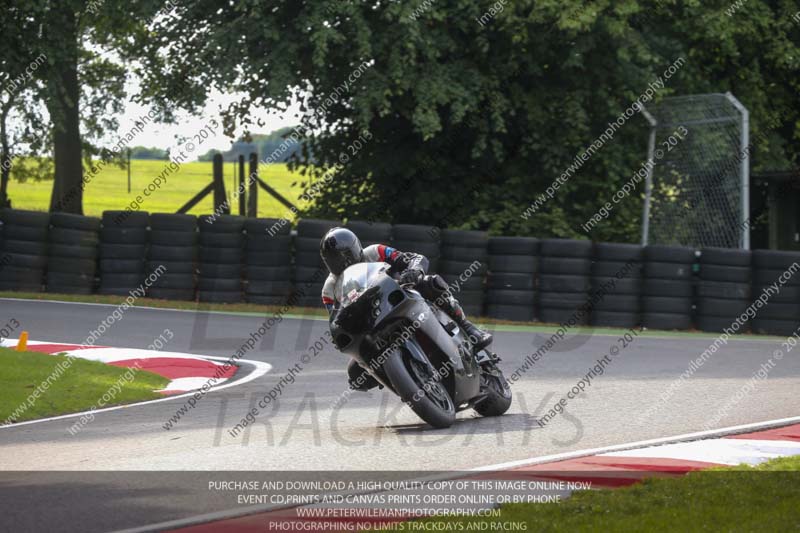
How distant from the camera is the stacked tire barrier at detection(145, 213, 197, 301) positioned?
19.0m

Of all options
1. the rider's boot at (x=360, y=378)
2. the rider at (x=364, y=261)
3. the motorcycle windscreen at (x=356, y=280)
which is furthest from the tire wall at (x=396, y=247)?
the motorcycle windscreen at (x=356, y=280)

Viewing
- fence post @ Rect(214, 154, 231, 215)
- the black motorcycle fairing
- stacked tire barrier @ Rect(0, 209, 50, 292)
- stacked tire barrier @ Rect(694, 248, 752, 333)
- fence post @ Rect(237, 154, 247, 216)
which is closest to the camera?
the black motorcycle fairing

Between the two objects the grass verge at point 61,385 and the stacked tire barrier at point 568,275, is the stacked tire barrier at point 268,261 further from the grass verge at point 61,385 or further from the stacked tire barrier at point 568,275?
the grass verge at point 61,385

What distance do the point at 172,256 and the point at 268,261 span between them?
1.51m

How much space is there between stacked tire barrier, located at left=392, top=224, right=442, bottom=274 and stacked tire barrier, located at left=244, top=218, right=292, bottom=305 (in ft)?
5.67

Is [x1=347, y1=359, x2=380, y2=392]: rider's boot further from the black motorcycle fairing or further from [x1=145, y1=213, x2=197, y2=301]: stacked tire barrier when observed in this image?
[x1=145, y1=213, x2=197, y2=301]: stacked tire barrier

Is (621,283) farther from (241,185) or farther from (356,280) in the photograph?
(241,185)

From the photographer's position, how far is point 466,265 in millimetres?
18656

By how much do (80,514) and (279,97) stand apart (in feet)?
52.8

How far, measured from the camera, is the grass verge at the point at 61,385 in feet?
34.1

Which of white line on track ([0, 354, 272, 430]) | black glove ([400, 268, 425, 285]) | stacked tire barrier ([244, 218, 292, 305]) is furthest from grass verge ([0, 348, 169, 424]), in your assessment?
stacked tire barrier ([244, 218, 292, 305])

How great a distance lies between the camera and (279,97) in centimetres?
2150

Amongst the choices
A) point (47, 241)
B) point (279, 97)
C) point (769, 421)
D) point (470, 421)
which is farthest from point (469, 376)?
point (279, 97)

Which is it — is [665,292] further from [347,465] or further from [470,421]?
[347,465]
